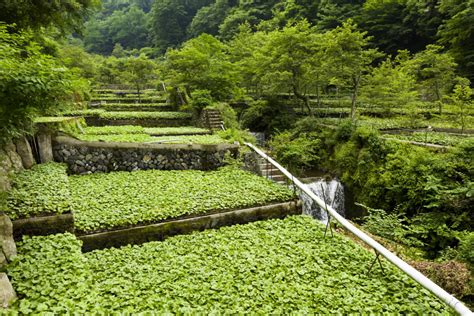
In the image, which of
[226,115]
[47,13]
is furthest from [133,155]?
[226,115]

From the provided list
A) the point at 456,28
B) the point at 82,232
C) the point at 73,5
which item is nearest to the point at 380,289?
the point at 82,232

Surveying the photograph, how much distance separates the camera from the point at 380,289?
3.99 m

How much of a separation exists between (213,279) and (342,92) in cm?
2804

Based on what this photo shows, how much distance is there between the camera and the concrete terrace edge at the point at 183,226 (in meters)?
4.97

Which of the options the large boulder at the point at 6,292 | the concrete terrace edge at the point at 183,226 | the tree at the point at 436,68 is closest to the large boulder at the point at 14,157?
the concrete terrace edge at the point at 183,226

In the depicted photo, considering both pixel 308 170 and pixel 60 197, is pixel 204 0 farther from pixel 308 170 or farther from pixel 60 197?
pixel 60 197

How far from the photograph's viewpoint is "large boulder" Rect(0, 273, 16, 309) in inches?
114

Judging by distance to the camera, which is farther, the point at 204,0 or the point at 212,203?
the point at 204,0

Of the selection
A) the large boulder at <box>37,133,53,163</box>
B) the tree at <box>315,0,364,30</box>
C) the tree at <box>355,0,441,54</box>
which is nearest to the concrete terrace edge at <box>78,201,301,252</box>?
the large boulder at <box>37,133,53,163</box>

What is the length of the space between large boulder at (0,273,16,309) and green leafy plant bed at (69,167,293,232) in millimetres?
1815

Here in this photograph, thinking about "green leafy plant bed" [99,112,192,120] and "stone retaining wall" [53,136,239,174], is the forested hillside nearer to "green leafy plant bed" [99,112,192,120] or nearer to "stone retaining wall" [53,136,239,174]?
"stone retaining wall" [53,136,239,174]

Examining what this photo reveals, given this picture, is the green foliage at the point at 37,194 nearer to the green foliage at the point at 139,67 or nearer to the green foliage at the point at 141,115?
the green foliage at the point at 141,115

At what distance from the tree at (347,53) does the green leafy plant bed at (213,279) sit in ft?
42.2

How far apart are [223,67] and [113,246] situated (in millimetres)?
14792
